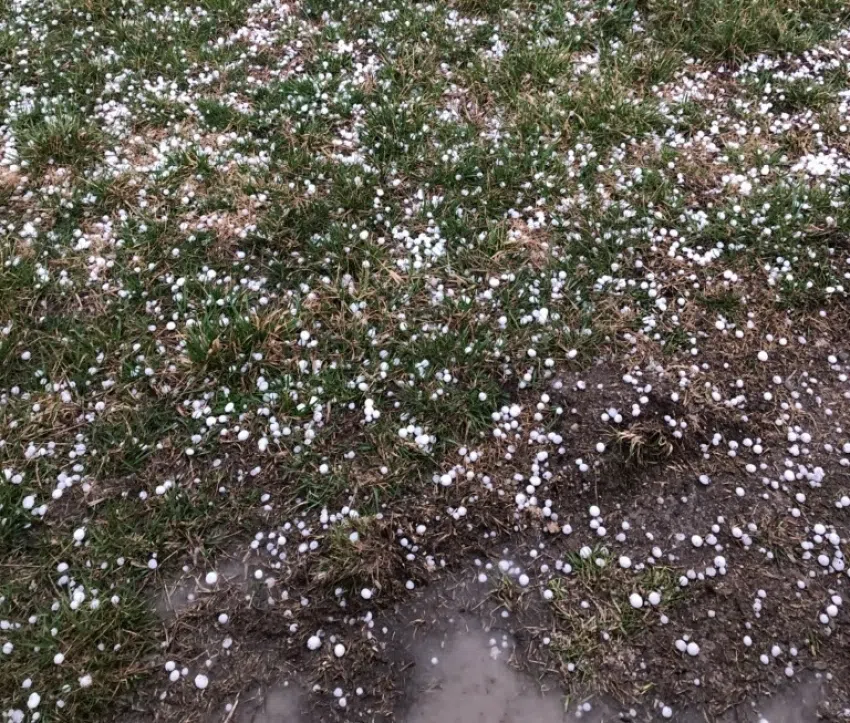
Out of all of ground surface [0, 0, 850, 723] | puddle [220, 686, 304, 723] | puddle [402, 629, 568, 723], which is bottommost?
puddle [220, 686, 304, 723]

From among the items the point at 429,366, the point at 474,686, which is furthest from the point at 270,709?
the point at 429,366

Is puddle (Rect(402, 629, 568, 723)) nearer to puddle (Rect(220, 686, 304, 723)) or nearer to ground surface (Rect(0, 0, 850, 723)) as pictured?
ground surface (Rect(0, 0, 850, 723))

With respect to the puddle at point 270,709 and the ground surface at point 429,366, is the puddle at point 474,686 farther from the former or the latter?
the puddle at point 270,709

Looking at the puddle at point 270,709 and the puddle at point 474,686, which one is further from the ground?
the puddle at point 474,686

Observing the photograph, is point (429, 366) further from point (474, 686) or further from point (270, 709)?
point (270, 709)

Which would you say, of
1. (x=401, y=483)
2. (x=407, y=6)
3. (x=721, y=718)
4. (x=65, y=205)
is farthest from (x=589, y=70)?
(x=721, y=718)

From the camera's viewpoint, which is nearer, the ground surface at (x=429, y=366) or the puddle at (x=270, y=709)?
the puddle at (x=270, y=709)

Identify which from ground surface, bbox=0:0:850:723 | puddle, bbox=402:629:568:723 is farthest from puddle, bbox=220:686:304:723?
puddle, bbox=402:629:568:723

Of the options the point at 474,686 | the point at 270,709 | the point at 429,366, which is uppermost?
the point at 429,366

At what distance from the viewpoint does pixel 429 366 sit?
A: 3.24 metres

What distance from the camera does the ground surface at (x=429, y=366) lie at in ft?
8.46


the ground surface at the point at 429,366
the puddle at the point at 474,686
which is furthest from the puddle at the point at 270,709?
the puddle at the point at 474,686

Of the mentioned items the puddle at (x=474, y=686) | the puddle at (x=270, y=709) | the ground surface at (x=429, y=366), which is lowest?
the puddle at (x=270, y=709)

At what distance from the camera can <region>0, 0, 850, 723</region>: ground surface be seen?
2578 millimetres
